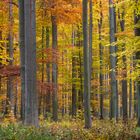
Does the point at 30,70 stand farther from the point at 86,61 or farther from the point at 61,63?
the point at 61,63

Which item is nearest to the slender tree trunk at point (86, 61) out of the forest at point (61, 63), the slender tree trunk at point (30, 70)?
the forest at point (61, 63)

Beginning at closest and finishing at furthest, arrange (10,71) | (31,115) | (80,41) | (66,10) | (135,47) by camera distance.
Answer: (31,115) → (135,47) → (10,71) → (66,10) → (80,41)

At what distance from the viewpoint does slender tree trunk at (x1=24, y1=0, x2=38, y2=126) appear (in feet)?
42.1

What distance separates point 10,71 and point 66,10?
437 cm

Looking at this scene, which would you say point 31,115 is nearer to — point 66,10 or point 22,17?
point 22,17

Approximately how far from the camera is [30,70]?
43.0 ft

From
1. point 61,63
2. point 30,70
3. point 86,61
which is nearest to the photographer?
point 30,70

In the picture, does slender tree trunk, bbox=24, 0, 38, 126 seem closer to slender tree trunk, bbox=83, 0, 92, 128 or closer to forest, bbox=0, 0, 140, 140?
forest, bbox=0, 0, 140, 140

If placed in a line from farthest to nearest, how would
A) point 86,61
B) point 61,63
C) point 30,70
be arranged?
point 61,63 < point 86,61 < point 30,70

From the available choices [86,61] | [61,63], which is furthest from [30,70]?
[61,63]

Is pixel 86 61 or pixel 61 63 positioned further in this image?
pixel 61 63

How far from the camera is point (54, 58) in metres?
21.1

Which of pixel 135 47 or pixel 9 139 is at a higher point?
pixel 135 47

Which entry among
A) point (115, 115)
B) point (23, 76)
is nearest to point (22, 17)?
point (23, 76)
